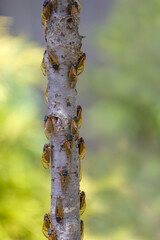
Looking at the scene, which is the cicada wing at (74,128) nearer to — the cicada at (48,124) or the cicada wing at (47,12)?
the cicada at (48,124)

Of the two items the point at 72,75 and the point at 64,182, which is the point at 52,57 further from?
the point at 64,182

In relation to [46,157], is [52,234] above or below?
below

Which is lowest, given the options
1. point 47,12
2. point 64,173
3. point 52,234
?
point 52,234

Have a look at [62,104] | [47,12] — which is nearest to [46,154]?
[62,104]

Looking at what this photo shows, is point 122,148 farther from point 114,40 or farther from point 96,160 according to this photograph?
point 114,40

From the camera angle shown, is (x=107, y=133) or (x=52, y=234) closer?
(x=52, y=234)

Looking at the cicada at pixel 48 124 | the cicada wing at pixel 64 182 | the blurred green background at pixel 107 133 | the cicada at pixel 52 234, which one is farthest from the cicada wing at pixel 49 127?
the blurred green background at pixel 107 133
